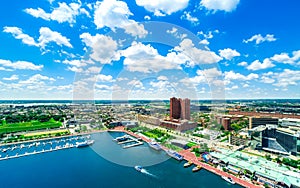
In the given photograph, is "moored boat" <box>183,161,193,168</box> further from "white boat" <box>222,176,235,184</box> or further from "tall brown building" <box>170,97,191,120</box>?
"tall brown building" <box>170,97,191,120</box>

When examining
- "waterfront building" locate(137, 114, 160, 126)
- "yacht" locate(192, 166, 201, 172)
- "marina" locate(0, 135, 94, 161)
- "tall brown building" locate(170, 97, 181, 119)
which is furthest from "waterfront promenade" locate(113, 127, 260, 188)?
"tall brown building" locate(170, 97, 181, 119)

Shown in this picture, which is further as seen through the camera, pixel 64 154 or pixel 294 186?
pixel 64 154

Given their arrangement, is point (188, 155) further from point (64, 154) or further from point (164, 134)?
point (64, 154)

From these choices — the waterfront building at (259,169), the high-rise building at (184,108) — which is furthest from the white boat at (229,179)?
the high-rise building at (184,108)

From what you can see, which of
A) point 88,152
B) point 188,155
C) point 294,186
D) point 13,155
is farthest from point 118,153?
point 294,186

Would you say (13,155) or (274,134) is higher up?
(274,134)

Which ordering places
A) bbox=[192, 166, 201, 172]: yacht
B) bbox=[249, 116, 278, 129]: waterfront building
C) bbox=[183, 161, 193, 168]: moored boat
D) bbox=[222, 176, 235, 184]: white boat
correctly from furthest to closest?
1. bbox=[249, 116, 278, 129]: waterfront building
2. bbox=[183, 161, 193, 168]: moored boat
3. bbox=[192, 166, 201, 172]: yacht
4. bbox=[222, 176, 235, 184]: white boat

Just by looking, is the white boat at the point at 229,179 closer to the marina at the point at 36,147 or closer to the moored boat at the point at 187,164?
the moored boat at the point at 187,164

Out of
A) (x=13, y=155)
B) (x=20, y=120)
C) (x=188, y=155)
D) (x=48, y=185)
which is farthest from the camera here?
(x=20, y=120)
